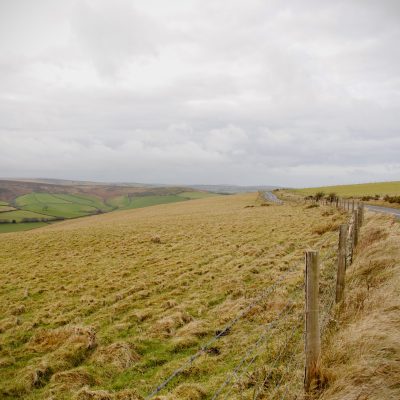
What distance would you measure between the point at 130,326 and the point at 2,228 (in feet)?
229

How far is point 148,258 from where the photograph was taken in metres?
17.2

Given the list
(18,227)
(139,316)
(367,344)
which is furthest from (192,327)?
(18,227)

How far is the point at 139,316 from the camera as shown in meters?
9.19

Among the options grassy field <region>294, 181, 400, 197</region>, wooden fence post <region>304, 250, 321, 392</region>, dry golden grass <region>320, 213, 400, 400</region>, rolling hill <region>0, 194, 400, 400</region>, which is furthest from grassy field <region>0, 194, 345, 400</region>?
grassy field <region>294, 181, 400, 197</region>

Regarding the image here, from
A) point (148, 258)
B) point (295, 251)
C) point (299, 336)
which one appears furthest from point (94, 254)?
point (299, 336)

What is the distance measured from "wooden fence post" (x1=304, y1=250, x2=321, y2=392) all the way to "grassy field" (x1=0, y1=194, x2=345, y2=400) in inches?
13.9

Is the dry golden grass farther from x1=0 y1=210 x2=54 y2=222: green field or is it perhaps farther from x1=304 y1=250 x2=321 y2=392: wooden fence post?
x1=0 y1=210 x2=54 y2=222: green field

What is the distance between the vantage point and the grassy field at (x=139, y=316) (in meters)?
6.18

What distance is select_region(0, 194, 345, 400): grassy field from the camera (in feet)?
20.3

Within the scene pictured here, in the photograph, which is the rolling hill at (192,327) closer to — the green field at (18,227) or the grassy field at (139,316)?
the grassy field at (139,316)

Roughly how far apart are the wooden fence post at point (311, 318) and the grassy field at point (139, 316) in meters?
0.35

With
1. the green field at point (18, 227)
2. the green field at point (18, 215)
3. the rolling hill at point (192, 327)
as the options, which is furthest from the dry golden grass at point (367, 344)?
the green field at point (18, 215)

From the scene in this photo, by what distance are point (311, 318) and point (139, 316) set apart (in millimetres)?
6085

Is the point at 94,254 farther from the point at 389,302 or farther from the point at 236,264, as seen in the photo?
the point at 389,302
